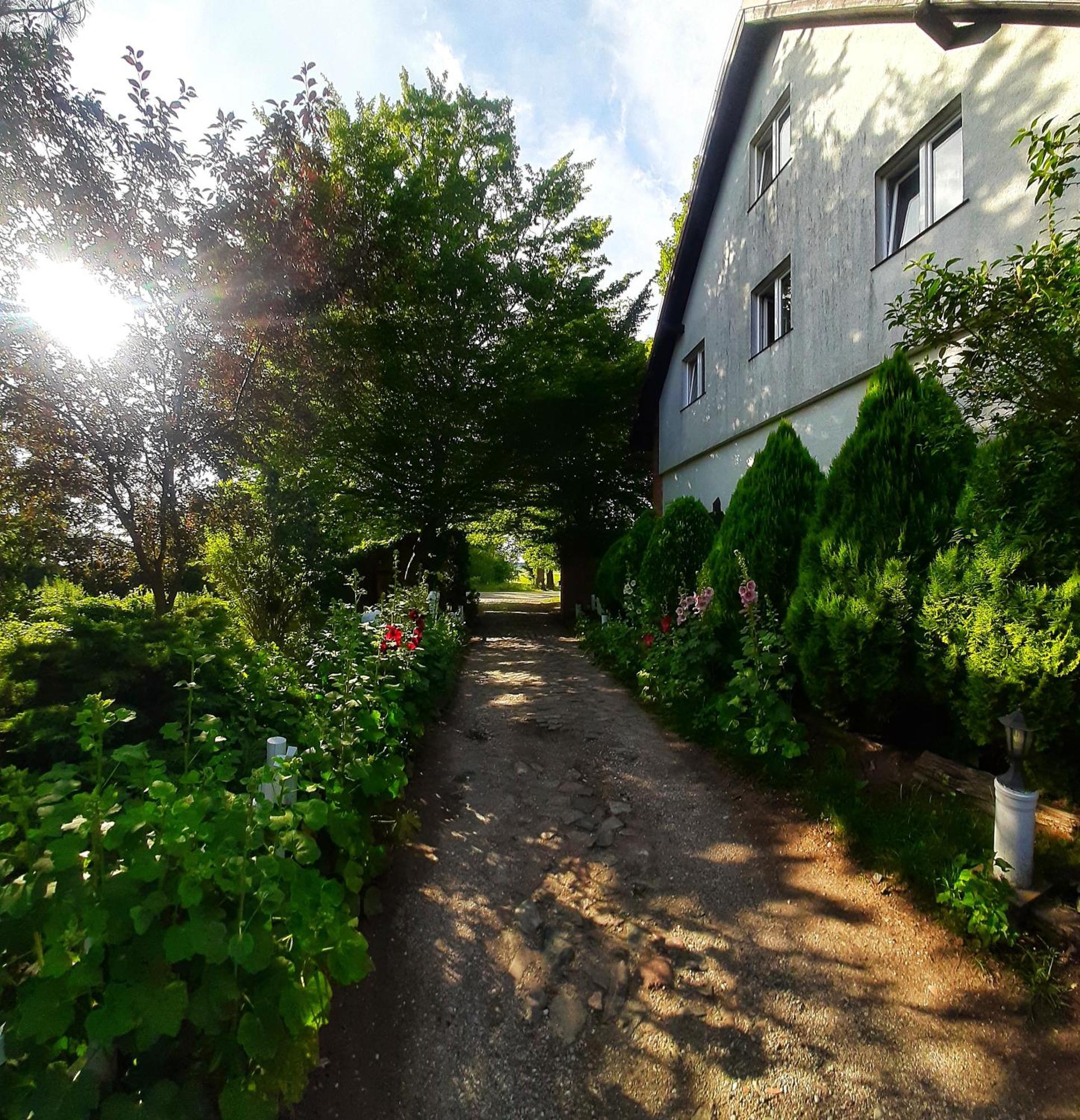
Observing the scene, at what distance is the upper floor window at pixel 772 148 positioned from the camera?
24.8ft

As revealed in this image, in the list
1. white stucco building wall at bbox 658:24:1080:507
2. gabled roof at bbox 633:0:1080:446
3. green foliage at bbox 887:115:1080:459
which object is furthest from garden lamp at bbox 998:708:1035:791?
gabled roof at bbox 633:0:1080:446

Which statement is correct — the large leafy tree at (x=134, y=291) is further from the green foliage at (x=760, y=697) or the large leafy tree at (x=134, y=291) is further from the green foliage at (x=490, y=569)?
the green foliage at (x=490, y=569)

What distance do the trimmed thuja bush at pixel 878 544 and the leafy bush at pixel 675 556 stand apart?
3.40 meters

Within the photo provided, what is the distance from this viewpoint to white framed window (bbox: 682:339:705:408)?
1033 cm

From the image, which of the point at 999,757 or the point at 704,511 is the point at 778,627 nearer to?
the point at 999,757

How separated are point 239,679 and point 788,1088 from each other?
10.2 ft

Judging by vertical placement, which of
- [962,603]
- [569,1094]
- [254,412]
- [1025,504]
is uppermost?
[254,412]

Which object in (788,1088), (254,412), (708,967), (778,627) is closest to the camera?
(788,1088)

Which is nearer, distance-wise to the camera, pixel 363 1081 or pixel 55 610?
pixel 363 1081

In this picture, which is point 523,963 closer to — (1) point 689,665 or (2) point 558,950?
(2) point 558,950

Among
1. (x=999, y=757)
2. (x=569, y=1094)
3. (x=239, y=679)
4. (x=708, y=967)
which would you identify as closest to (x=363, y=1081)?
(x=569, y=1094)

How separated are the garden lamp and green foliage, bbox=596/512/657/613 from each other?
6553 mm

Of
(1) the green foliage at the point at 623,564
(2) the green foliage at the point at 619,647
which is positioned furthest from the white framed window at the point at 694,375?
(2) the green foliage at the point at 619,647

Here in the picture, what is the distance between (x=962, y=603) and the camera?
297 cm
